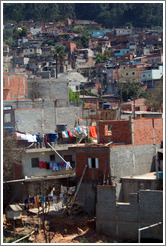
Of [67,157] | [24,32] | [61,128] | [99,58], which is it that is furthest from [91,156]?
[24,32]

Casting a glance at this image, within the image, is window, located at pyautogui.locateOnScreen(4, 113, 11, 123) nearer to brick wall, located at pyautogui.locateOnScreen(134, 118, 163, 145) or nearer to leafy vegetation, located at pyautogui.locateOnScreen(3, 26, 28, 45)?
brick wall, located at pyautogui.locateOnScreen(134, 118, 163, 145)

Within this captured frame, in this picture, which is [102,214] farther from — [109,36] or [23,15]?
[23,15]

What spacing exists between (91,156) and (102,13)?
7441 centimetres

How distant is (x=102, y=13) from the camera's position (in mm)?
88500

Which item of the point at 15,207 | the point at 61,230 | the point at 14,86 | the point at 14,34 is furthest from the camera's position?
the point at 14,34

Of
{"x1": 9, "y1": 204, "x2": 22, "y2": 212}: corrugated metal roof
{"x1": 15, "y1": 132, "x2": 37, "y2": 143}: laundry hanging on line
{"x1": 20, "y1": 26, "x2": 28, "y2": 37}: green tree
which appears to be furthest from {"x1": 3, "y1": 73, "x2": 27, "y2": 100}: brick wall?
{"x1": 20, "y1": 26, "x2": 28, "y2": 37}: green tree

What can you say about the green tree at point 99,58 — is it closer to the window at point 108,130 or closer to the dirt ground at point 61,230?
the window at point 108,130

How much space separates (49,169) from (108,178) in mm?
3892

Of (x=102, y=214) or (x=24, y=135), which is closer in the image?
(x=102, y=214)

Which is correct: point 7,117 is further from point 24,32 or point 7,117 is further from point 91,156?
point 24,32

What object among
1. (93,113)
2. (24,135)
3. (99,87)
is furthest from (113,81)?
(24,135)

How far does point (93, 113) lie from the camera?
27859 mm

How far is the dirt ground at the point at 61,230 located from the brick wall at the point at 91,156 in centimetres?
172

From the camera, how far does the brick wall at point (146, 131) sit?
18.5 m
